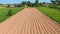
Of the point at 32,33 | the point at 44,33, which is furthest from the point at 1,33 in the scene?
the point at 44,33

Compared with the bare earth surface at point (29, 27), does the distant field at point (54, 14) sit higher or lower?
lower

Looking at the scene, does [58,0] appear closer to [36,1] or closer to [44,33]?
[36,1]

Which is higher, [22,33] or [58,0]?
[22,33]

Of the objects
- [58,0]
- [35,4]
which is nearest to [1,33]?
[35,4]

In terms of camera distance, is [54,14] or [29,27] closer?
[29,27]

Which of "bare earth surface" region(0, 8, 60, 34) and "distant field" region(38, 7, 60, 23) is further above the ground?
"bare earth surface" region(0, 8, 60, 34)

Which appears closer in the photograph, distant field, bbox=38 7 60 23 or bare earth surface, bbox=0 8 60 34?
bare earth surface, bbox=0 8 60 34

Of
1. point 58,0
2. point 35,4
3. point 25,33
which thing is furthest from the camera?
point 58,0

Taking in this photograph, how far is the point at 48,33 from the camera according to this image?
445 inches

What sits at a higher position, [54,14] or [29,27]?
[29,27]

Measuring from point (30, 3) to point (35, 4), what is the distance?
5.22 m

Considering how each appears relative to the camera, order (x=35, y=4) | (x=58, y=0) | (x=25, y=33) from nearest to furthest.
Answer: (x=25, y=33) → (x=35, y=4) → (x=58, y=0)

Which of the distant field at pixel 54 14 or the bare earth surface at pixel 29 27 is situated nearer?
the bare earth surface at pixel 29 27

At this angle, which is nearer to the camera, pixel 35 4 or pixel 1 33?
pixel 1 33
